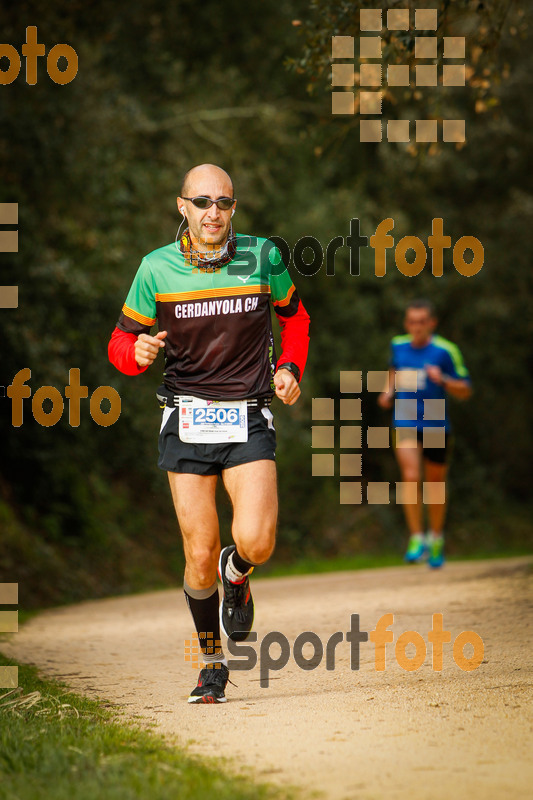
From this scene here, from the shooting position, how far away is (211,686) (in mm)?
5160

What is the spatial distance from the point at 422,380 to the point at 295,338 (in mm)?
5588

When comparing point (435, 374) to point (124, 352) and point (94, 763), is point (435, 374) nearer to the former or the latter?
point (124, 352)

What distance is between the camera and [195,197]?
5.29 metres

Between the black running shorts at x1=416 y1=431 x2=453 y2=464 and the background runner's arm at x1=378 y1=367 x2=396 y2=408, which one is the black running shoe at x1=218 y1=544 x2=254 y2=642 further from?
the black running shorts at x1=416 y1=431 x2=453 y2=464

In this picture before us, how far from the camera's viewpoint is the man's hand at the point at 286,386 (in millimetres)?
5082

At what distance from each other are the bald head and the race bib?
1.05 m

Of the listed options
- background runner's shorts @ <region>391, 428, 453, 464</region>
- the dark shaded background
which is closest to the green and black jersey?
the dark shaded background

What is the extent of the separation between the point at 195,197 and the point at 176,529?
13.7 meters

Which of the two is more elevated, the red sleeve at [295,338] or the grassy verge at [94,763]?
the red sleeve at [295,338]

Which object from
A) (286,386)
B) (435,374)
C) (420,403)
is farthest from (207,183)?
(420,403)

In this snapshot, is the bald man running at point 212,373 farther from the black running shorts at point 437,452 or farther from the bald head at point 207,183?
the black running shorts at point 437,452

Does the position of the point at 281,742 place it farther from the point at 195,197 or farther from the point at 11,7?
the point at 11,7

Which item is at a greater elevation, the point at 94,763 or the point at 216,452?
the point at 216,452

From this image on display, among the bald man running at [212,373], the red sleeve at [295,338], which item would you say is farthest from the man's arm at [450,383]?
the bald man running at [212,373]
